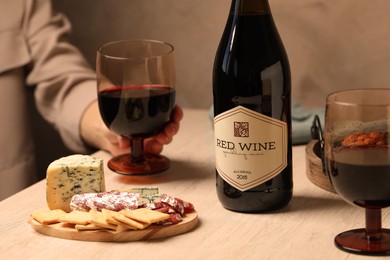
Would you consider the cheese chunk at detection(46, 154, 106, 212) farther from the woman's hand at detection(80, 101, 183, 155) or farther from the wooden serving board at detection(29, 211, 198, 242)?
the woman's hand at detection(80, 101, 183, 155)

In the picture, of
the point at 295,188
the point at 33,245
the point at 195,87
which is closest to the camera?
the point at 33,245

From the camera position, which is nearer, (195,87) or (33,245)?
(33,245)

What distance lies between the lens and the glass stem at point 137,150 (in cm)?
139

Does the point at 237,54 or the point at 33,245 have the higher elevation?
the point at 237,54

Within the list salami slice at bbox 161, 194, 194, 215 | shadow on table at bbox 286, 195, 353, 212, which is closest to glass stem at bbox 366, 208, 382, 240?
shadow on table at bbox 286, 195, 353, 212

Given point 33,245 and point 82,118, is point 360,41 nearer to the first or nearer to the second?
point 82,118

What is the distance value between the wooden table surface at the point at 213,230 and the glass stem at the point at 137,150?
60mm

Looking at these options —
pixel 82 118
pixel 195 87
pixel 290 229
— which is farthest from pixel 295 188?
pixel 195 87

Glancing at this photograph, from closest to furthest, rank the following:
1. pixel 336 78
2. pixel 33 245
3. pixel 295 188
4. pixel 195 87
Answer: pixel 33 245, pixel 295 188, pixel 336 78, pixel 195 87

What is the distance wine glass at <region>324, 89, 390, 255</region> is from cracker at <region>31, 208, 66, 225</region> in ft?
1.29

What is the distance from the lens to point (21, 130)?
1.88 metres

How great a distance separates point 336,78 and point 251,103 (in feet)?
2.67

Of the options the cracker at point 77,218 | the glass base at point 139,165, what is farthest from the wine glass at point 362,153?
the glass base at point 139,165

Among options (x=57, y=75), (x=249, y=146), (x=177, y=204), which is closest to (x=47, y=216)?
(x=177, y=204)
